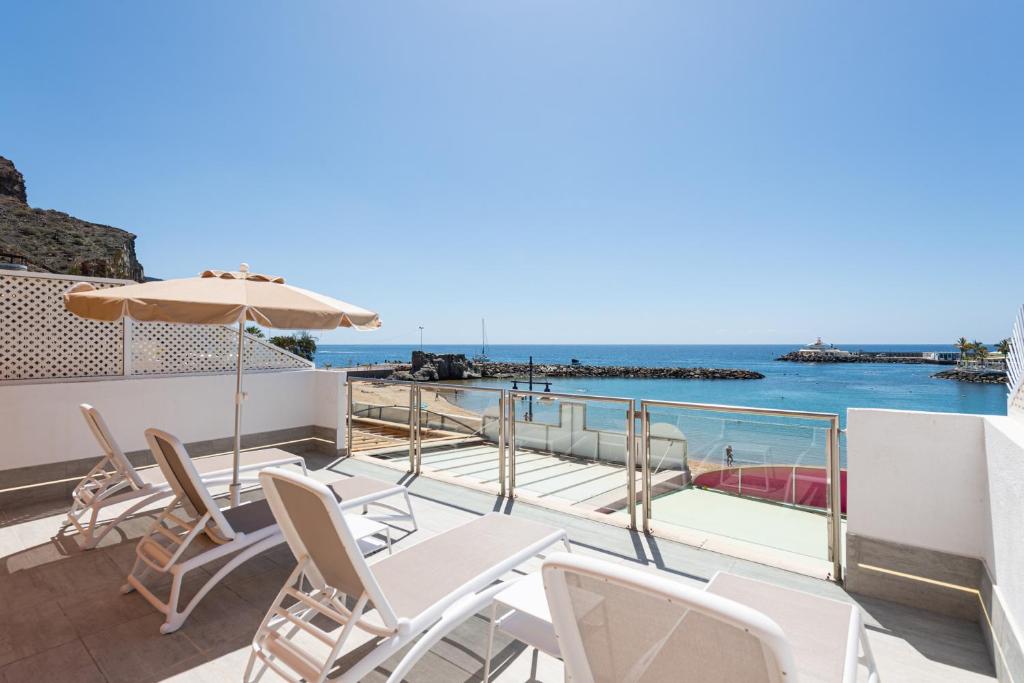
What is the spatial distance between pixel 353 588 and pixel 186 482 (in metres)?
1.77

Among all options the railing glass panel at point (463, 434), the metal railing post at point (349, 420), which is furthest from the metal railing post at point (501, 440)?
the metal railing post at point (349, 420)

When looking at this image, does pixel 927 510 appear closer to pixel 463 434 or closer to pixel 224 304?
pixel 463 434

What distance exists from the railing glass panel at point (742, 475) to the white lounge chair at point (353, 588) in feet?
5.77

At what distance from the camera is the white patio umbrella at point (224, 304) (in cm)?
326

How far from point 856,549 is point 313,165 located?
1297 centimetres

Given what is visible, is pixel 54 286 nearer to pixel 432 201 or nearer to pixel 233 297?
pixel 233 297

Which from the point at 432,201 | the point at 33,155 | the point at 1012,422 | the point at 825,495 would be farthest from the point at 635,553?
the point at 33,155

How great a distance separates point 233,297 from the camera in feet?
11.1

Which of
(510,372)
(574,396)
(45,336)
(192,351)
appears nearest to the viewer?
(574,396)

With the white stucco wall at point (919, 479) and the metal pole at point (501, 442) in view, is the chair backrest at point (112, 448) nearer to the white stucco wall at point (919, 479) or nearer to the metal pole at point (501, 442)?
the metal pole at point (501, 442)

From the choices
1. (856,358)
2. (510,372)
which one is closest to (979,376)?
(856,358)

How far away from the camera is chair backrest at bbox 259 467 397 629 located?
1882 mm

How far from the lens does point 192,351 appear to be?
6.48 meters

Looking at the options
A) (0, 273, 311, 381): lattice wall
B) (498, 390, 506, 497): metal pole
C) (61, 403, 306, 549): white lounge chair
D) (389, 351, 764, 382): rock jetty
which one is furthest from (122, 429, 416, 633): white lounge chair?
(389, 351, 764, 382): rock jetty
